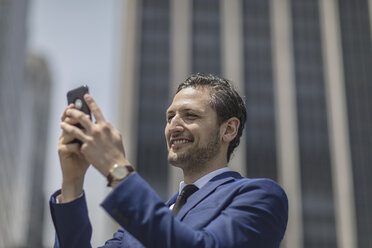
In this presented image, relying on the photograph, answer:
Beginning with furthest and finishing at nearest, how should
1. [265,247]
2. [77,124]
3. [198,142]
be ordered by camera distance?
[198,142]
[265,247]
[77,124]

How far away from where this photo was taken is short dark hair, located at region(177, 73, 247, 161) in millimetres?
3316

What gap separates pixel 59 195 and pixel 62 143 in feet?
1.34

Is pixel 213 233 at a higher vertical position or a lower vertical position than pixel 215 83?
lower

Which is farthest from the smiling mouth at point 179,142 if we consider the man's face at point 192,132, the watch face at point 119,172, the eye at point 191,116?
the watch face at point 119,172

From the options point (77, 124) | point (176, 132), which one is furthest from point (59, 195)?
point (176, 132)

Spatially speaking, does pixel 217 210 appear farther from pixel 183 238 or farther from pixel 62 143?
pixel 62 143

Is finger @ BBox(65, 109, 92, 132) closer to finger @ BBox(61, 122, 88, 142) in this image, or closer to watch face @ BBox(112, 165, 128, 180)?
finger @ BBox(61, 122, 88, 142)

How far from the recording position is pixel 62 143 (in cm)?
263

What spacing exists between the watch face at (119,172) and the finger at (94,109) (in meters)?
0.24

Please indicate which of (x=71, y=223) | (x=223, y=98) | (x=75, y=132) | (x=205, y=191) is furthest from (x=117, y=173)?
(x=223, y=98)

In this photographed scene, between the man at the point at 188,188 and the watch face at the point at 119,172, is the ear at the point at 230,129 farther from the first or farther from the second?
the watch face at the point at 119,172

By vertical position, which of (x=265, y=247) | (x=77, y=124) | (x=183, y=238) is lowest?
(x=265, y=247)

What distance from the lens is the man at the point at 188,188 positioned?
2.40m

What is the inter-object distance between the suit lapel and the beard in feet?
0.44
